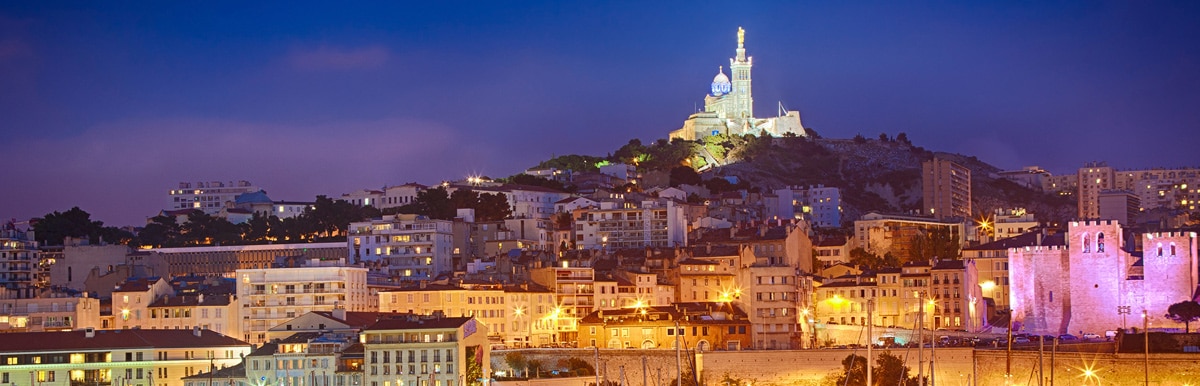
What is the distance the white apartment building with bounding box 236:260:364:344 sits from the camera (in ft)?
244

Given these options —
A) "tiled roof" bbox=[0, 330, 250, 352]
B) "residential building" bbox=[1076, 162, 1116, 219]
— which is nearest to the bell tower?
"residential building" bbox=[1076, 162, 1116, 219]

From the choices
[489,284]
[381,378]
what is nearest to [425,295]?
[489,284]

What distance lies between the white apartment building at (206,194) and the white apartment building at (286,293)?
165 feet

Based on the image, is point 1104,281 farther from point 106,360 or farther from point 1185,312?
point 106,360

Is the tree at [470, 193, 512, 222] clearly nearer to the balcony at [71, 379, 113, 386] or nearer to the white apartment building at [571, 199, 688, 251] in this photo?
the white apartment building at [571, 199, 688, 251]

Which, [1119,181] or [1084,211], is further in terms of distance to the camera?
[1119,181]

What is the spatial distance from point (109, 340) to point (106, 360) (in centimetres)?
130

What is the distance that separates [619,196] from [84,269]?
30.0 m

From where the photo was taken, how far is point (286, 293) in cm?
7494

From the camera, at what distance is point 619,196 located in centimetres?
10156

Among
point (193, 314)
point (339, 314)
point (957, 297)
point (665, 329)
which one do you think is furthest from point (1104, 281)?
point (193, 314)

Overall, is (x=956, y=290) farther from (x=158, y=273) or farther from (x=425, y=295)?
(x=158, y=273)

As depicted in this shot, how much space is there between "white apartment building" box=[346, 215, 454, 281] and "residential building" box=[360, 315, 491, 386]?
24.9 metres

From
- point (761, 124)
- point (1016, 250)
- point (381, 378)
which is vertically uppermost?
point (761, 124)
